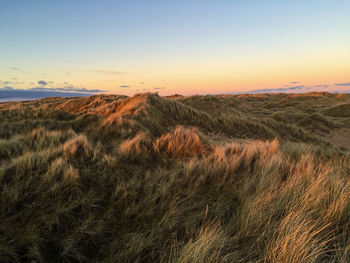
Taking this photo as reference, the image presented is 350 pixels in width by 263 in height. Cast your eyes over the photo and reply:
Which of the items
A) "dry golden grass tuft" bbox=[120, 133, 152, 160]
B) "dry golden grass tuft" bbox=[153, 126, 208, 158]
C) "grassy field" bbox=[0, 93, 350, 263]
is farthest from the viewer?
"dry golden grass tuft" bbox=[153, 126, 208, 158]

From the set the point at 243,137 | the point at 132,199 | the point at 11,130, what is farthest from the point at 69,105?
the point at 132,199

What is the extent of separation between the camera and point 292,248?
1537mm

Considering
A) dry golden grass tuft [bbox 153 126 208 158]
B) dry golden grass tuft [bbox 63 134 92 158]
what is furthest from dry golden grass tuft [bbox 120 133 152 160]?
dry golden grass tuft [bbox 63 134 92 158]

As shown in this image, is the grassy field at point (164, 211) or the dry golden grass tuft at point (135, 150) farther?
the dry golden grass tuft at point (135, 150)

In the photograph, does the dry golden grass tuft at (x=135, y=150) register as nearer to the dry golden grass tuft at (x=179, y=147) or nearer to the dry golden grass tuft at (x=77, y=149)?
the dry golden grass tuft at (x=179, y=147)

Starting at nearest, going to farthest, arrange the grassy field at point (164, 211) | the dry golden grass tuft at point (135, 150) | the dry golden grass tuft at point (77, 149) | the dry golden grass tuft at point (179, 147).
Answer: the grassy field at point (164, 211), the dry golden grass tuft at point (77, 149), the dry golden grass tuft at point (135, 150), the dry golden grass tuft at point (179, 147)

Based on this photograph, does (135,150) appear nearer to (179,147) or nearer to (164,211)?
(179,147)

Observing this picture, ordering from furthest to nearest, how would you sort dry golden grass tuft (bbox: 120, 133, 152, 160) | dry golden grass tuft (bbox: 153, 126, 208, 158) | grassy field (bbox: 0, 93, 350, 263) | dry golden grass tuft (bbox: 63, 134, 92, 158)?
dry golden grass tuft (bbox: 153, 126, 208, 158), dry golden grass tuft (bbox: 120, 133, 152, 160), dry golden grass tuft (bbox: 63, 134, 92, 158), grassy field (bbox: 0, 93, 350, 263)

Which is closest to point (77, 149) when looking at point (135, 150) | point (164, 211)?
point (135, 150)

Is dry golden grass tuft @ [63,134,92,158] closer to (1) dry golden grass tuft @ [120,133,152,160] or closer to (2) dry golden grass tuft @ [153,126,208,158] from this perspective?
(1) dry golden grass tuft @ [120,133,152,160]

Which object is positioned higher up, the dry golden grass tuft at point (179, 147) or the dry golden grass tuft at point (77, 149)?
the dry golden grass tuft at point (77, 149)

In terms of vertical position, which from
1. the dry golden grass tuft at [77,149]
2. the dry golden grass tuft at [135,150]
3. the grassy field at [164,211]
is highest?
the dry golden grass tuft at [77,149]

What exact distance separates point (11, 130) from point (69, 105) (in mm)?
12589

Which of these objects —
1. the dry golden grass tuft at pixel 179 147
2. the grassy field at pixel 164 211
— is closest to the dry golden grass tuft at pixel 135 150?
the grassy field at pixel 164 211
